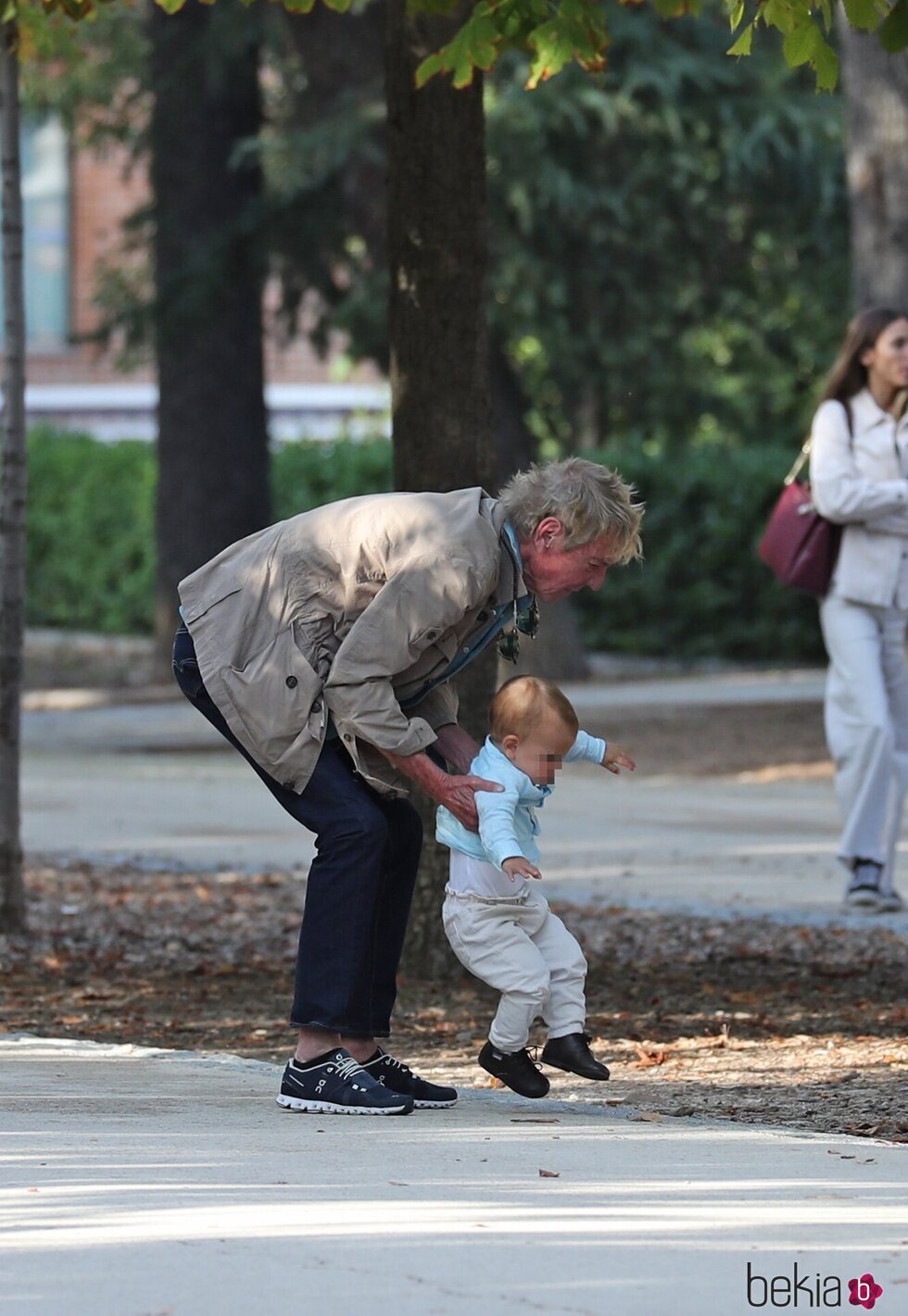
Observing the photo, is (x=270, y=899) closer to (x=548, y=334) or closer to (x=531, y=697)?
(x=531, y=697)

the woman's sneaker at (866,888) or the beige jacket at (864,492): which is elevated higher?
the beige jacket at (864,492)

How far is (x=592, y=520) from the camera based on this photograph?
16.3ft

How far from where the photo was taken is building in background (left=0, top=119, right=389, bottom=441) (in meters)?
34.7

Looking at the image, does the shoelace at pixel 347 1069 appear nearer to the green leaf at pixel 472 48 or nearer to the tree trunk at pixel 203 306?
the green leaf at pixel 472 48

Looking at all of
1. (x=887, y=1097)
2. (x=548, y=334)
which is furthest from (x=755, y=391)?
(x=887, y=1097)

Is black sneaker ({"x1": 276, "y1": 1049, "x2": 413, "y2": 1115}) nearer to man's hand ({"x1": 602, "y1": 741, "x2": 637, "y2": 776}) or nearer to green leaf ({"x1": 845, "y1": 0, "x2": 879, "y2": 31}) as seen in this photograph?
man's hand ({"x1": 602, "y1": 741, "x2": 637, "y2": 776})

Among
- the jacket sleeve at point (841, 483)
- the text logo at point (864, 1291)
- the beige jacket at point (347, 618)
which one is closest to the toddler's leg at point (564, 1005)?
the beige jacket at point (347, 618)

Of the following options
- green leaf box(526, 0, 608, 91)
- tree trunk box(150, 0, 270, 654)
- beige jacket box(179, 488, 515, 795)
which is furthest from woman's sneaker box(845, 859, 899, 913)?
tree trunk box(150, 0, 270, 654)

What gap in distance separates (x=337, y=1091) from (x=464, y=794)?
2.30 feet

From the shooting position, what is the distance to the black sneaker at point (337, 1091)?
5203 millimetres

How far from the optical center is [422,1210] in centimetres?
412

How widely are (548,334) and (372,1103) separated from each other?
547 inches

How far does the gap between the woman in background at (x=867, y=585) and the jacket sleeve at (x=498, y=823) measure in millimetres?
3745

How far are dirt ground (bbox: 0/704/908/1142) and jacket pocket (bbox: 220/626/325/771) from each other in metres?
1.15
